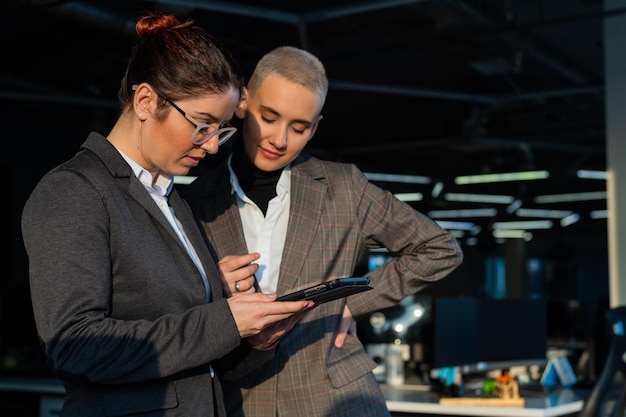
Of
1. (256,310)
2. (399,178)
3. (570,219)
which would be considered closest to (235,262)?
(256,310)

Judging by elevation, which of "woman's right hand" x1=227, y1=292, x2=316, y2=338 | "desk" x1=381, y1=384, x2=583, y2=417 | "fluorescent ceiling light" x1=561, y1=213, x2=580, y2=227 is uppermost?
"fluorescent ceiling light" x1=561, y1=213, x2=580, y2=227

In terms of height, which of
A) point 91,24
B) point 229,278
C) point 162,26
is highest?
point 91,24

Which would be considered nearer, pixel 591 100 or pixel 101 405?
pixel 101 405

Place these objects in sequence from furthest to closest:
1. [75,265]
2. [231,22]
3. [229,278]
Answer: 1. [231,22]
2. [229,278]
3. [75,265]

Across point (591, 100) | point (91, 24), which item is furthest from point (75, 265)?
point (591, 100)

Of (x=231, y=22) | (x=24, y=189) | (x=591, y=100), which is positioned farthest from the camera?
(x=24, y=189)

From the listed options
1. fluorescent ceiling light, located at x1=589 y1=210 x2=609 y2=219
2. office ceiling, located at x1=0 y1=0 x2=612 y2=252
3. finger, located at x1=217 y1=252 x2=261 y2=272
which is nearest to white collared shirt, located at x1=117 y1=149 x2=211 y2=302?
finger, located at x1=217 y1=252 x2=261 y2=272

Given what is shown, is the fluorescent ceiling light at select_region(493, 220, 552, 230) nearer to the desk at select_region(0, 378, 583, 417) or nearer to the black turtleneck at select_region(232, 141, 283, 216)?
the desk at select_region(0, 378, 583, 417)

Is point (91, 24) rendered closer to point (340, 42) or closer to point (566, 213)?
point (340, 42)

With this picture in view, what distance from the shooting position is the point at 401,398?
4.86 metres

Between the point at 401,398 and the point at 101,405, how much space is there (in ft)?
11.1

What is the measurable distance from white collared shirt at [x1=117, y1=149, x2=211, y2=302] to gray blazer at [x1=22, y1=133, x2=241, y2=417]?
0.12 feet

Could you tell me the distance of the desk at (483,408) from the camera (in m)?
4.39

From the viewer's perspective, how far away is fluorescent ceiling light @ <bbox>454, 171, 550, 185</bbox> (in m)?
14.6
